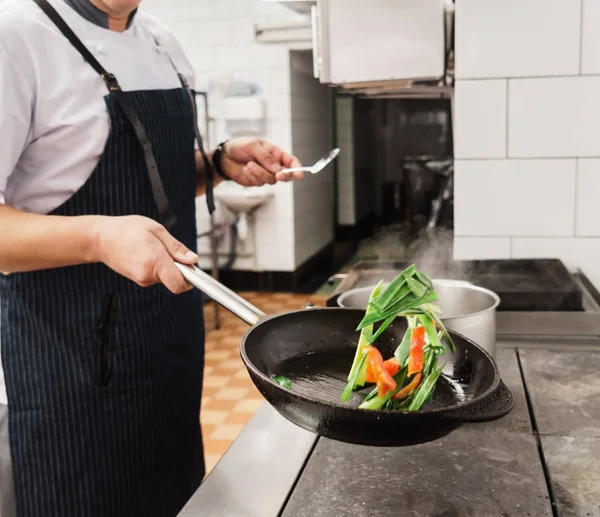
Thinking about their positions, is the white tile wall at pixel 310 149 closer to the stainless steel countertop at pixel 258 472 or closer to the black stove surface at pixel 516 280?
the black stove surface at pixel 516 280

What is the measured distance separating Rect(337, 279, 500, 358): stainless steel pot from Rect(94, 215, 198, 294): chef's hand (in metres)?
0.30

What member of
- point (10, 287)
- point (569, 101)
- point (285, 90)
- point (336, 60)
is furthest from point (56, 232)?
point (285, 90)

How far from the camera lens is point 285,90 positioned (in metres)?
4.53

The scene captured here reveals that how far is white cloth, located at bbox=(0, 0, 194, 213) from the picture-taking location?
1.05m

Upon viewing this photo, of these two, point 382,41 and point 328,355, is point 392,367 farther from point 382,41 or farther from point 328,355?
point 382,41

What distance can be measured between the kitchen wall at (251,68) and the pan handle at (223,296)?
3.88m

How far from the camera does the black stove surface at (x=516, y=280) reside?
1.26 meters

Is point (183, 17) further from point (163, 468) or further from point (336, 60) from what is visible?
point (163, 468)

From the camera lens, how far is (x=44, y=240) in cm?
98

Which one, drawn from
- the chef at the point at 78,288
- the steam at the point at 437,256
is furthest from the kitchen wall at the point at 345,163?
the chef at the point at 78,288

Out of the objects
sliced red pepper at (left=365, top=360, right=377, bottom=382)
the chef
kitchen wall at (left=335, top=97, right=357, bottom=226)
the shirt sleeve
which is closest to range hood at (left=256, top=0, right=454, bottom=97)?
the chef

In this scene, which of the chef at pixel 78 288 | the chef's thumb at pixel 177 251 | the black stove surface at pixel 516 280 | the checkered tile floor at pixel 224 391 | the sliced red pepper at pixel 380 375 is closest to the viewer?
the sliced red pepper at pixel 380 375

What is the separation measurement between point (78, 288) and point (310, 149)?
415 centimetres

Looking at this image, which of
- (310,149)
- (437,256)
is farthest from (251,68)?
(437,256)
